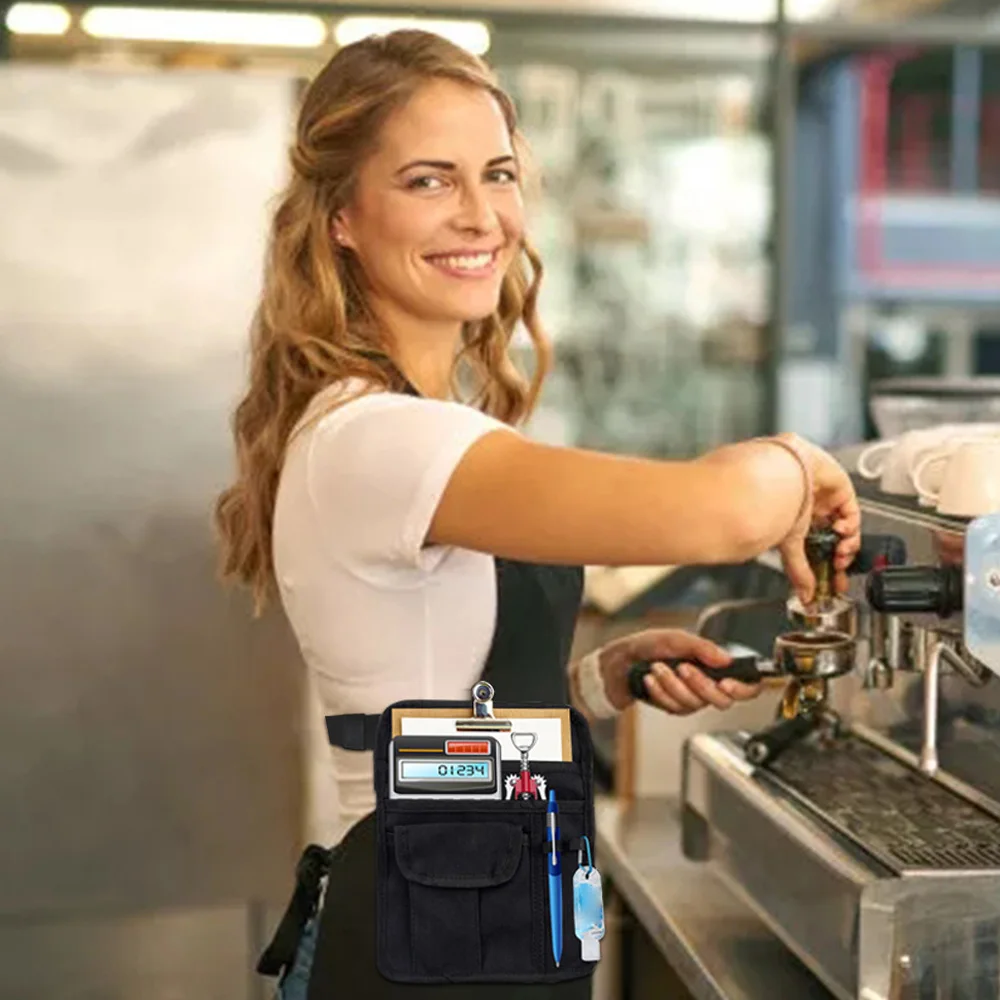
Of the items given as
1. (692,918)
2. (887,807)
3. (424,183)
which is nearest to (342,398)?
(424,183)

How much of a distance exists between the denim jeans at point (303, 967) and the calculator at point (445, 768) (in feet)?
0.73

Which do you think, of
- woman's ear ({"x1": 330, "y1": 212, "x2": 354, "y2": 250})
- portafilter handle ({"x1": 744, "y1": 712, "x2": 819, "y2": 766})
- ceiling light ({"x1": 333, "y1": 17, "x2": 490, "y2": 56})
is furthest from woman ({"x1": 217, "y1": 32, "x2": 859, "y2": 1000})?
ceiling light ({"x1": 333, "y1": 17, "x2": 490, "y2": 56})

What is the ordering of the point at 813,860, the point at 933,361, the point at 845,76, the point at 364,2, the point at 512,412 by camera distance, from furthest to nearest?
the point at 933,361
the point at 845,76
the point at 364,2
the point at 512,412
the point at 813,860

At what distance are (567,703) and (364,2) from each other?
11.0ft

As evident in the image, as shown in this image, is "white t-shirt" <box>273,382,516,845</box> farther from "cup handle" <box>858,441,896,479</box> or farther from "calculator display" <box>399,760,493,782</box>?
"cup handle" <box>858,441,896,479</box>

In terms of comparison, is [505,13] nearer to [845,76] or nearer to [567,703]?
[845,76]

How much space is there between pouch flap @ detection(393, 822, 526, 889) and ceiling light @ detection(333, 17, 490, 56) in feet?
11.6

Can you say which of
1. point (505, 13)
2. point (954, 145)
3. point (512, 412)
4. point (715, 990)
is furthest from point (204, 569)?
point (954, 145)

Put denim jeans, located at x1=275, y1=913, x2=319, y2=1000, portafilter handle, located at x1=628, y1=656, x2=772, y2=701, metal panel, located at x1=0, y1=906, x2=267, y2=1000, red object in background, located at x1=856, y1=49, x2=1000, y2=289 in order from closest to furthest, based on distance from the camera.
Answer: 1. denim jeans, located at x1=275, y1=913, x2=319, y2=1000
2. portafilter handle, located at x1=628, y1=656, x2=772, y2=701
3. metal panel, located at x1=0, y1=906, x2=267, y2=1000
4. red object in background, located at x1=856, y1=49, x2=1000, y2=289

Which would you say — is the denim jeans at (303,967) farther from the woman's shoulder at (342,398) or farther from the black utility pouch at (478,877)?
the woman's shoulder at (342,398)

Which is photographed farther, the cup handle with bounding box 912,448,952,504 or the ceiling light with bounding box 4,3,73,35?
the ceiling light with bounding box 4,3,73,35

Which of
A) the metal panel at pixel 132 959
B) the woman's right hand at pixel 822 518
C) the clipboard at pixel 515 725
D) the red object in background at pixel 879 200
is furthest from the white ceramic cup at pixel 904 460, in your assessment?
the red object in background at pixel 879 200

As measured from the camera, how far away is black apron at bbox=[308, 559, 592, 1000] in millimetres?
1533

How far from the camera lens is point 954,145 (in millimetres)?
6250
